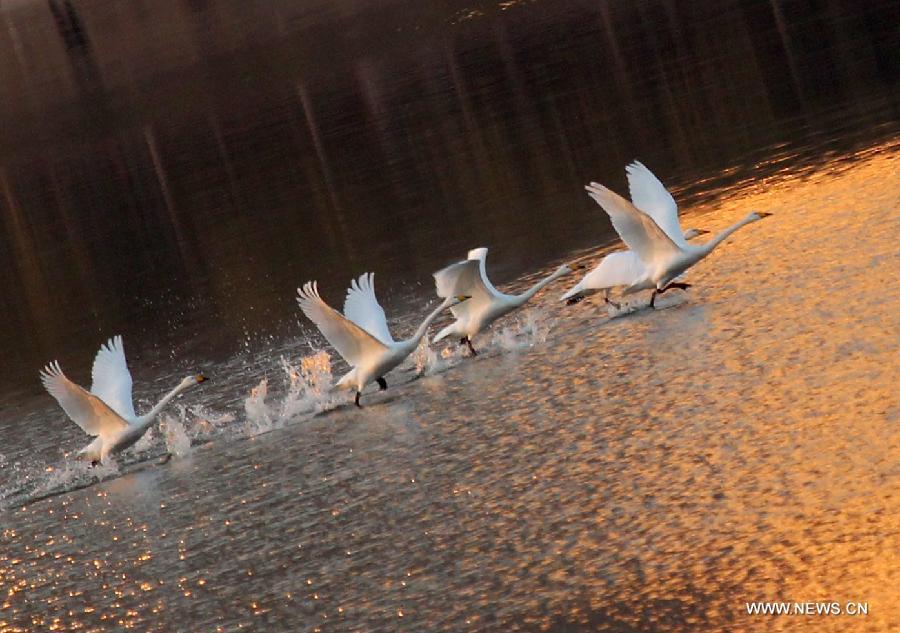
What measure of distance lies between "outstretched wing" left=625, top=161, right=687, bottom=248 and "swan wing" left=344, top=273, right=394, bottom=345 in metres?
2.73

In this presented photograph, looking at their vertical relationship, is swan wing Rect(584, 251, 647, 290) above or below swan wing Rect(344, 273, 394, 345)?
below

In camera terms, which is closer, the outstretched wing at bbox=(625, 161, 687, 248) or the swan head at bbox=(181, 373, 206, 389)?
the swan head at bbox=(181, 373, 206, 389)

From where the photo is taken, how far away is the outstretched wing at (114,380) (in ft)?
52.9

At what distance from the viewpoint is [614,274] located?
1558 centimetres

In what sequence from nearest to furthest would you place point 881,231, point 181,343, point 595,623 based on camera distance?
point 595,623 → point 881,231 → point 181,343

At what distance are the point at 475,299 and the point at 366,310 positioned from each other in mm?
1062

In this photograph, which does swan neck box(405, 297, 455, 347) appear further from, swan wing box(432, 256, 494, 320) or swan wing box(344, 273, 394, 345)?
swan wing box(344, 273, 394, 345)

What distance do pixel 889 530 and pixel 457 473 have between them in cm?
405

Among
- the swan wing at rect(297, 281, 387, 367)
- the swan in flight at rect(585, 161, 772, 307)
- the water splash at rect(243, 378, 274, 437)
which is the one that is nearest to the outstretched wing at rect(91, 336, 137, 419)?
the water splash at rect(243, 378, 274, 437)

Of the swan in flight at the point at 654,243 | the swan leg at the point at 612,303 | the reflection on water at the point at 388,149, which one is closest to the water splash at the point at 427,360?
the swan leg at the point at 612,303

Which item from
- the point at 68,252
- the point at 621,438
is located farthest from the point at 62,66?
the point at 621,438

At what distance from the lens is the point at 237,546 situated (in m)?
12.7

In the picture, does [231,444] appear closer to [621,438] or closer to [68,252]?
[621,438]

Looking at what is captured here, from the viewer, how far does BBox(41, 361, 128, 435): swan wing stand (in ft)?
50.1
